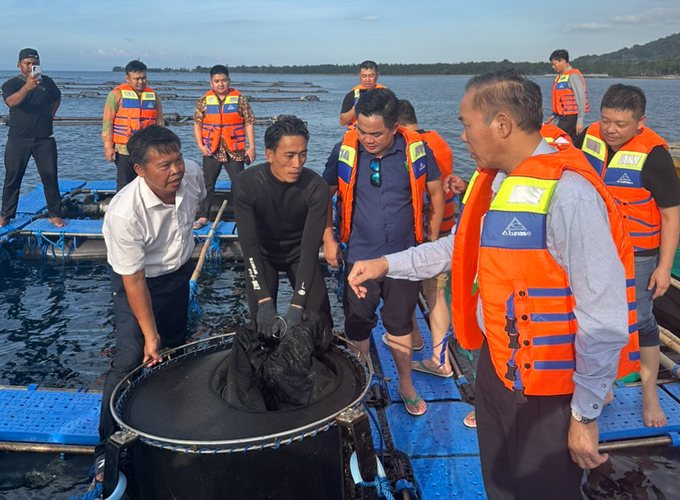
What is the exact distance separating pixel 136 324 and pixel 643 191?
357cm

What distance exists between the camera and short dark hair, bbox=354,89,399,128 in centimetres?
377

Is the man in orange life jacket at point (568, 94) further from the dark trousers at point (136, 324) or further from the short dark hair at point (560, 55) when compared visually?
the dark trousers at point (136, 324)

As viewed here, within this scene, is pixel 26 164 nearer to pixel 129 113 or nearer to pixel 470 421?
pixel 129 113

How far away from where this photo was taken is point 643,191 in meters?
3.78

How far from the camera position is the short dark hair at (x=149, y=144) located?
3.41m

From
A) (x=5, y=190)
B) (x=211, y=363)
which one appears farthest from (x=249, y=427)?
(x=5, y=190)

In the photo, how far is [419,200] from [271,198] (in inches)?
43.2

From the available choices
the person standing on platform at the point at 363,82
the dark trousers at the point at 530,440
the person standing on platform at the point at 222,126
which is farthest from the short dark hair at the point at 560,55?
the dark trousers at the point at 530,440

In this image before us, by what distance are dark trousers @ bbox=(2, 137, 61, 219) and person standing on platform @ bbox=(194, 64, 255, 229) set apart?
85.5 inches

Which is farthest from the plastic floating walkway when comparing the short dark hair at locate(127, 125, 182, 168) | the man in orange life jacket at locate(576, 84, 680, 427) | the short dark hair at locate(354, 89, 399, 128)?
the man in orange life jacket at locate(576, 84, 680, 427)

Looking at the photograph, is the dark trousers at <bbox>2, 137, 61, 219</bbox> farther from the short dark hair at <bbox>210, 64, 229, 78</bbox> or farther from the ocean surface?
the short dark hair at <bbox>210, 64, 229, 78</bbox>

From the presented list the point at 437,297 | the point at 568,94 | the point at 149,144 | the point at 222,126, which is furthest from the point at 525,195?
the point at 568,94

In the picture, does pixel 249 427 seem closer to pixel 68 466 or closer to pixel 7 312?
pixel 68 466

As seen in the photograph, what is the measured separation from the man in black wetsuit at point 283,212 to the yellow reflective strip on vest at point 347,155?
270 millimetres
